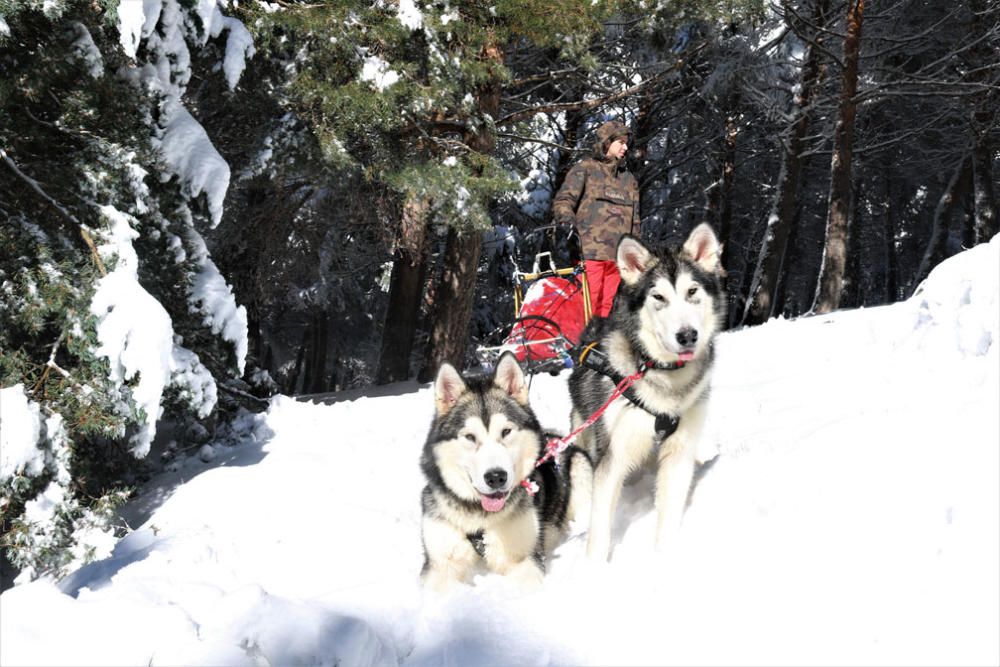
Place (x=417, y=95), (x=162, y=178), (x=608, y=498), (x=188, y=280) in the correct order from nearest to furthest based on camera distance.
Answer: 1. (x=608, y=498)
2. (x=162, y=178)
3. (x=188, y=280)
4. (x=417, y=95)

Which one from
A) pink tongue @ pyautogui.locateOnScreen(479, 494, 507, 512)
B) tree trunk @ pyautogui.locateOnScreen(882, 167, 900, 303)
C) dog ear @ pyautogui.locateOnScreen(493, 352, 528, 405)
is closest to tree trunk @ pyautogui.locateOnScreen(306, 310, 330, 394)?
dog ear @ pyautogui.locateOnScreen(493, 352, 528, 405)

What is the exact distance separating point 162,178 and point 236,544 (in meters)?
3.52

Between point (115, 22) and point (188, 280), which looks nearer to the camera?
point (115, 22)

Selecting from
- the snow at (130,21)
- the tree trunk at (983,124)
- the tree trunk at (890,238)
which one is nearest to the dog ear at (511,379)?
the snow at (130,21)

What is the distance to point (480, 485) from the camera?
3.83m

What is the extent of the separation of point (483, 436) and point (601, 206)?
3.44 meters

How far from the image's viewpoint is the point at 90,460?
683 cm

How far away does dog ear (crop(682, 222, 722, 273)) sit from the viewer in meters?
4.14

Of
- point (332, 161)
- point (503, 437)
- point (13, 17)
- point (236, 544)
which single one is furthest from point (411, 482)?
point (13, 17)

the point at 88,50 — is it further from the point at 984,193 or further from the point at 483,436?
the point at 984,193

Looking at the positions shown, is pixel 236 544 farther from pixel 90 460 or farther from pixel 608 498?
pixel 608 498

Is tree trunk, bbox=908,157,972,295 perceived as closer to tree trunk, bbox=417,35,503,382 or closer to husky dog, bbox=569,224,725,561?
tree trunk, bbox=417,35,503,382

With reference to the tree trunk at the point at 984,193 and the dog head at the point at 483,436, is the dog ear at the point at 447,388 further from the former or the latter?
the tree trunk at the point at 984,193

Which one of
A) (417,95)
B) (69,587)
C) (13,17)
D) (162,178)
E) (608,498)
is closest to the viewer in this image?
(608,498)
